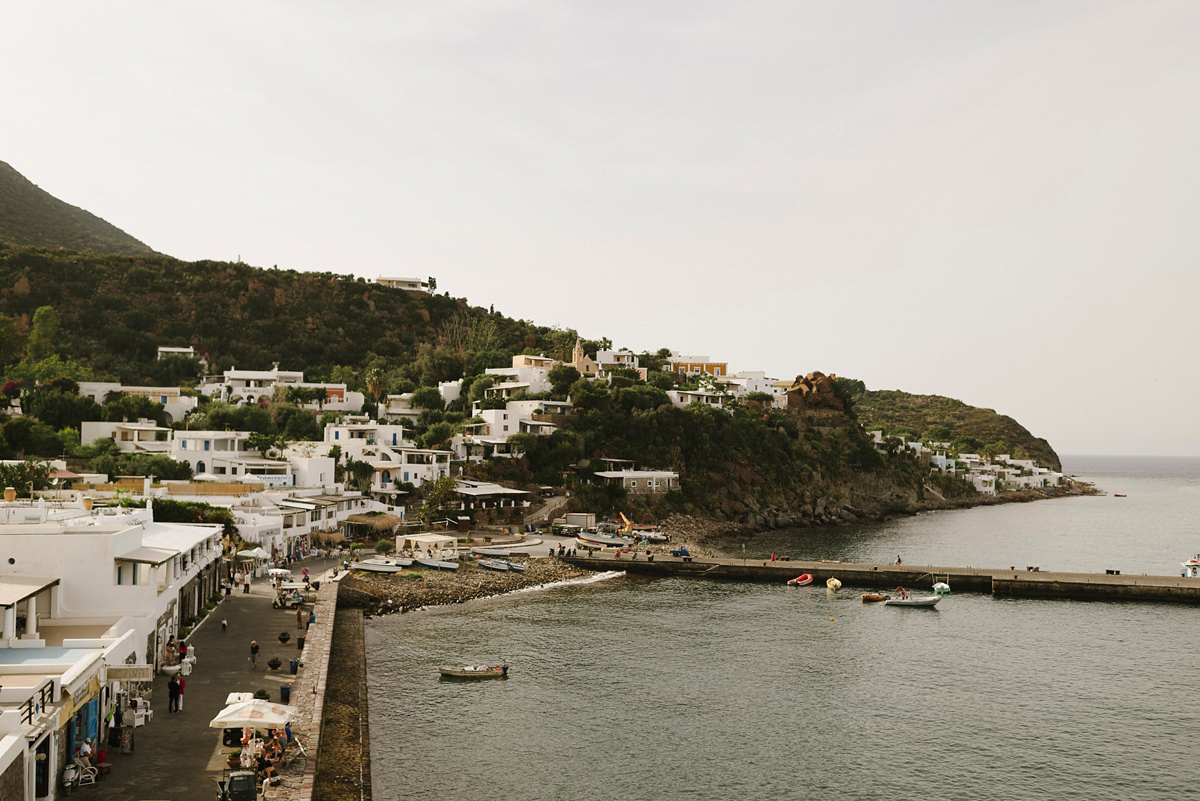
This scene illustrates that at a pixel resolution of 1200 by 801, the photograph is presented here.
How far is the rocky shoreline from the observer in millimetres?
46000

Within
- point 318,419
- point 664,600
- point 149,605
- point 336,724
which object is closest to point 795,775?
point 336,724

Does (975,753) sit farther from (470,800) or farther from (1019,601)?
(1019,601)

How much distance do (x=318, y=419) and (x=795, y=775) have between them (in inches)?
2543

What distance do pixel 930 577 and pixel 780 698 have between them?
→ 98.9 ft

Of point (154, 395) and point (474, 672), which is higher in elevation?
point (154, 395)

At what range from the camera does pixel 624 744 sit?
92.7 feet

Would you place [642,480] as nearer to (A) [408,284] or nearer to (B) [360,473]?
(B) [360,473]

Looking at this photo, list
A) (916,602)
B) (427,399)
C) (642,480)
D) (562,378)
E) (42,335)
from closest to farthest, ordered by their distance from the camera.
Answer: (916,602) → (642,480) → (427,399) → (562,378) → (42,335)

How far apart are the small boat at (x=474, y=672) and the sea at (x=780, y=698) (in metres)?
0.57

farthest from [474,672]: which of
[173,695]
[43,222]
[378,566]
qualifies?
[43,222]

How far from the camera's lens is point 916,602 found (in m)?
52.6

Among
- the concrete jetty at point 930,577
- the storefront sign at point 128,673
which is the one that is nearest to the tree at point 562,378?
the concrete jetty at point 930,577

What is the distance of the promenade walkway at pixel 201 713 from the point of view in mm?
18953

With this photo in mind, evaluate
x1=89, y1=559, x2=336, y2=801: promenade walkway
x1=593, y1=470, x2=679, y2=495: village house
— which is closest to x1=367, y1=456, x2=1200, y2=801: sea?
x1=89, y1=559, x2=336, y2=801: promenade walkway
